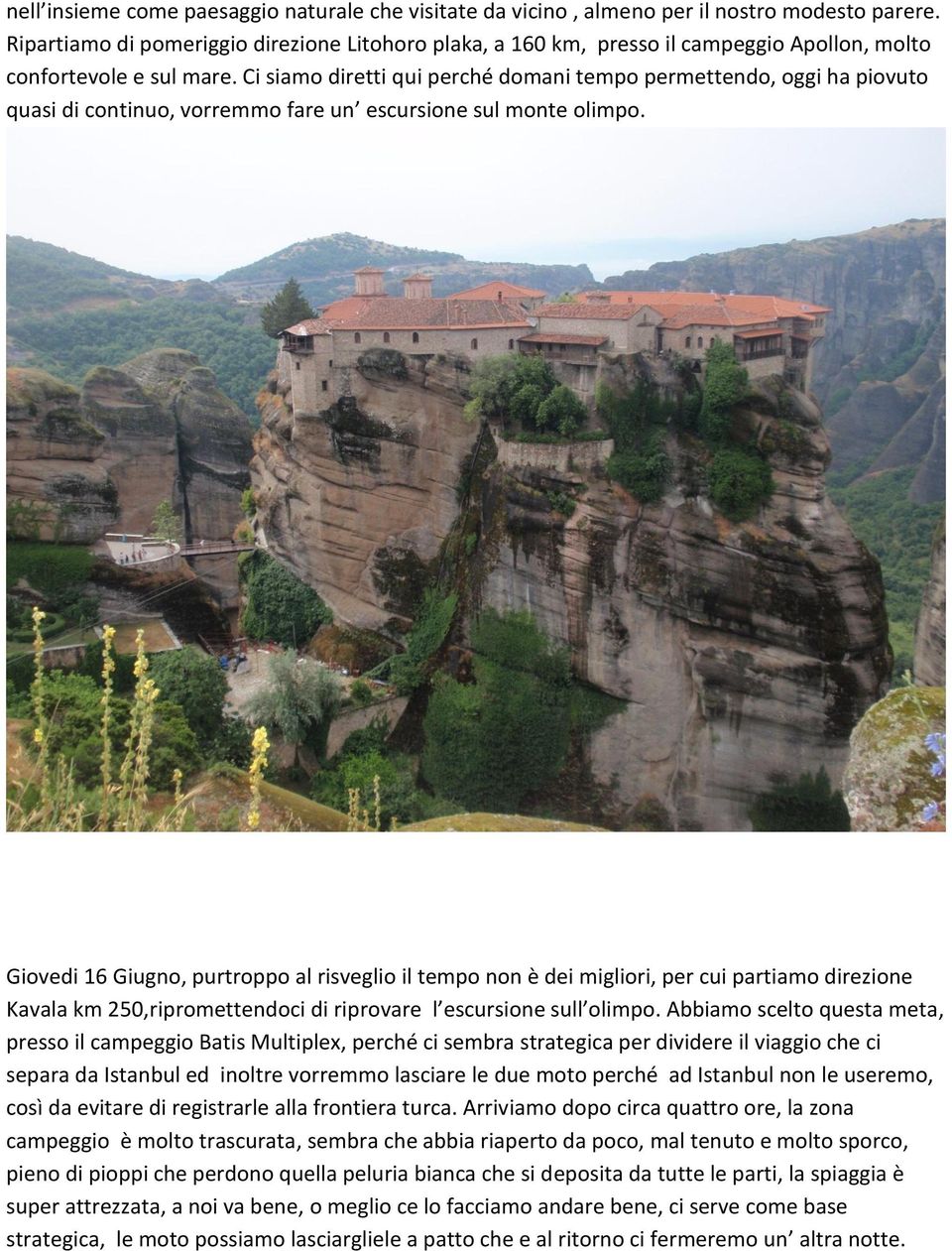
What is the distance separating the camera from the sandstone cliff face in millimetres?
19984

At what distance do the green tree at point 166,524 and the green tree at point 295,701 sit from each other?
28.0 feet

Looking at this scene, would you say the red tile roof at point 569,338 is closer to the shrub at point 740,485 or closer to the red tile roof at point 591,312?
the red tile roof at point 591,312

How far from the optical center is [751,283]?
5816cm

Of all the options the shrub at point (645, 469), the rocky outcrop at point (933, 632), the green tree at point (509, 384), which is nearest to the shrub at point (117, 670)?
the green tree at point (509, 384)

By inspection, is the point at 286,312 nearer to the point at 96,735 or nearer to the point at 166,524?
the point at 166,524

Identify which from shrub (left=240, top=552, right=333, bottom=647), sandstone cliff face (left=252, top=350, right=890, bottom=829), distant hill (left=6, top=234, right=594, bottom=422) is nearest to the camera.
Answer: sandstone cliff face (left=252, top=350, right=890, bottom=829)

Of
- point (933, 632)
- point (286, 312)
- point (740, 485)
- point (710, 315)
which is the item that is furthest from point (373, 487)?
point (933, 632)

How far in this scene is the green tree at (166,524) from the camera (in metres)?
29.2

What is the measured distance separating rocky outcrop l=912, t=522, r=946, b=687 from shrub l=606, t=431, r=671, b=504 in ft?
15.9

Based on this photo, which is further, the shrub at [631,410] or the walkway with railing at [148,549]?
the walkway with railing at [148,549]

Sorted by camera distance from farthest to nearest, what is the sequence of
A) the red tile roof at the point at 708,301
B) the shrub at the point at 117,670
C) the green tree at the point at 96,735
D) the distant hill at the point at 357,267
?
the distant hill at the point at 357,267
the red tile roof at the point at 708,301
the shrub at the point at 117,670
the green tree at the point at 96,735

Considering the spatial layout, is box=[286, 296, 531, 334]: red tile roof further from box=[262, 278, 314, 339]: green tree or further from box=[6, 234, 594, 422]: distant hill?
box=[6, 234, 594, 422]: distant hill

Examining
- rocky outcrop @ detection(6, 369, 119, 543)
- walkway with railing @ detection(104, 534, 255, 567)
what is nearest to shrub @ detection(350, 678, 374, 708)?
walkway with railing @ detection(104, 534, 255, 567)

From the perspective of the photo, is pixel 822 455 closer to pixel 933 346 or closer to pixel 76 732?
pixel 76 732
